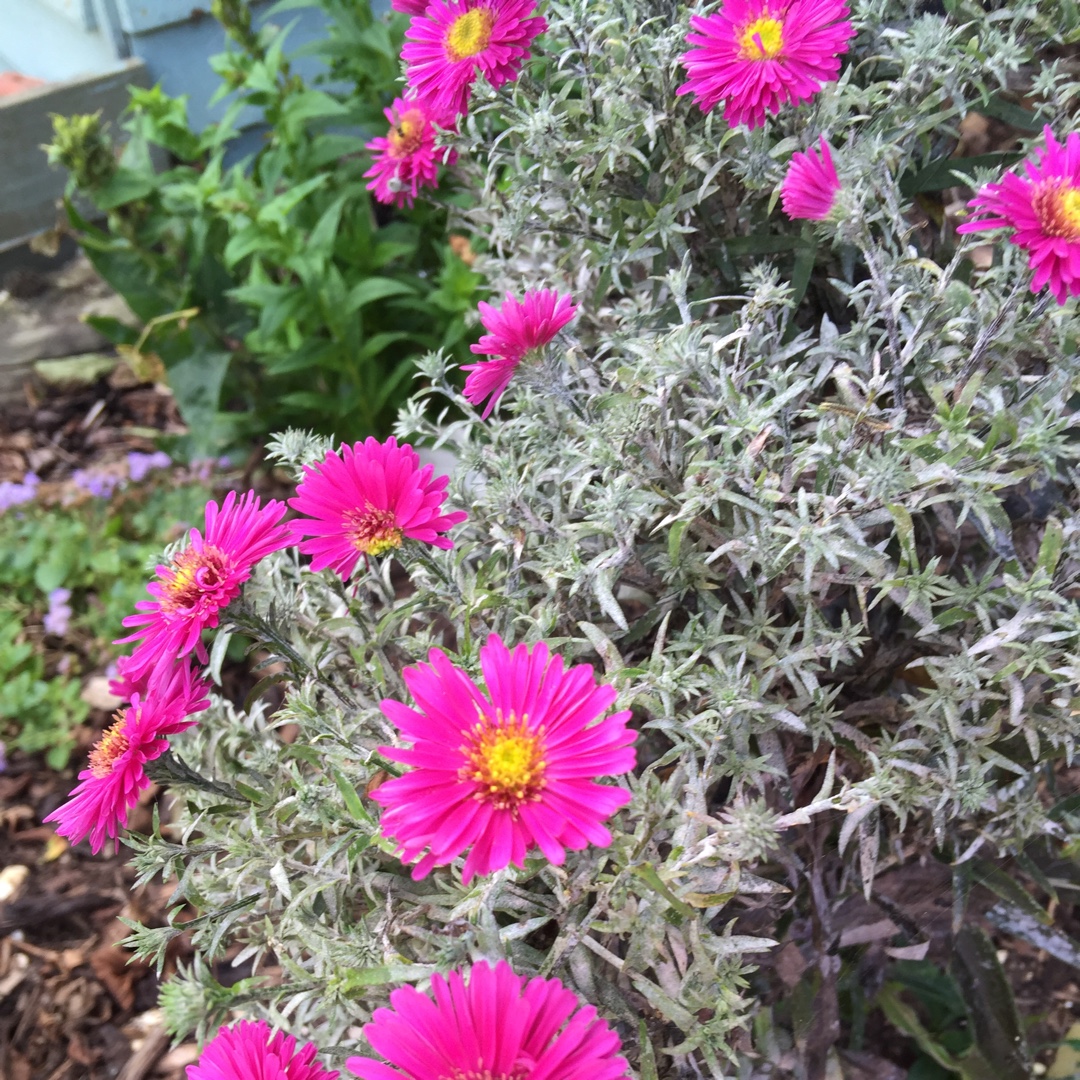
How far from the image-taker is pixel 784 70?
66 cm

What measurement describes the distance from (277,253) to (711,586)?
1.06 m

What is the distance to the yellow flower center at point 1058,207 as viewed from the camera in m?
0.59

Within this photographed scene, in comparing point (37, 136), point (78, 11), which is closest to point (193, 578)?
point (37, 136)

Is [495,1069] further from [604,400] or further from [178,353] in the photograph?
[178,353]

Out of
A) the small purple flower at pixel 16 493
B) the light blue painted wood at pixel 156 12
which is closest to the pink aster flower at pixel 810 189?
the small purple flower at pixel 16 493

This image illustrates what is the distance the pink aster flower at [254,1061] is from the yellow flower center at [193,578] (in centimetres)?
25

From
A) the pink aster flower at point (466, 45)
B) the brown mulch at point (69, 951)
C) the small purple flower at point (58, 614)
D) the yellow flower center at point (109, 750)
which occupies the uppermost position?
the pink aster flower at point (466, 45)

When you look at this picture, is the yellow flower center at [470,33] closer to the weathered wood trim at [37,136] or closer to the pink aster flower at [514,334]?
the pink aster flower at [514,334]

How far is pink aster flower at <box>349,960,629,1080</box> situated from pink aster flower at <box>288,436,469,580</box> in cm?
26

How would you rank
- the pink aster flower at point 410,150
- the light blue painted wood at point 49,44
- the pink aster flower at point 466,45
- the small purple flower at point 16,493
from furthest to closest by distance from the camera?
the light blue painted wood at point 49,44, the small purple flower at point 16,493, the pink aster flower at point 410,150, the pink aster flower at point 466,45

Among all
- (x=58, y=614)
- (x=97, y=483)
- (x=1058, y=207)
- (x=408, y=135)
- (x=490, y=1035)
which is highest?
(x=408, y=135)

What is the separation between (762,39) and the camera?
0.65 m

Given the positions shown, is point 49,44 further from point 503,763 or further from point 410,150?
point 503,763

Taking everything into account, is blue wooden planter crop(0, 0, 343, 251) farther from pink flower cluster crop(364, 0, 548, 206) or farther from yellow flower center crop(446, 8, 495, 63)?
yellow flower center crop(446, 8, 495, 63)
